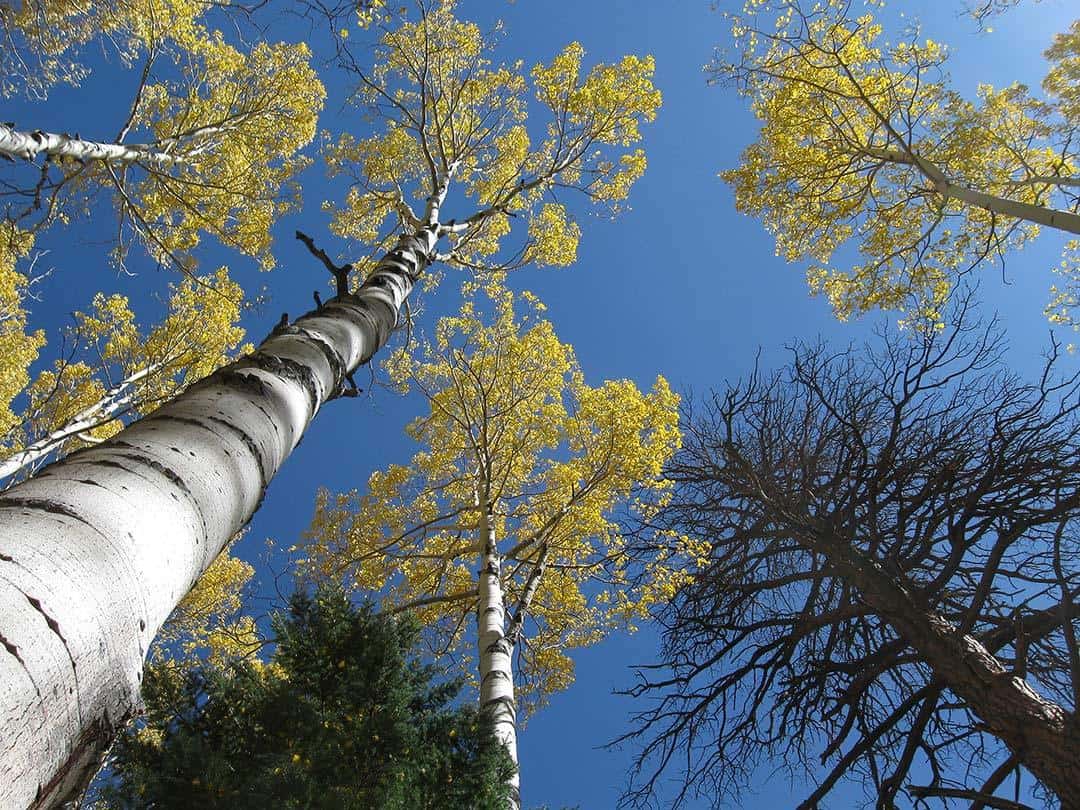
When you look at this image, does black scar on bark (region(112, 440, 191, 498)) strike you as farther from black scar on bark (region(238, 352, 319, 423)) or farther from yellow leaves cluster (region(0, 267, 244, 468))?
yellow leaves cluster (region(0, 267, 244, 468))

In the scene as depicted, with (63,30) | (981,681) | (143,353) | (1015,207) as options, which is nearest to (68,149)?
(63,30)

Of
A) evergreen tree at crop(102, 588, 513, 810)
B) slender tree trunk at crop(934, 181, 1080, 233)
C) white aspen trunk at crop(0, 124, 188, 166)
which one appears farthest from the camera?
white aspen trunk at crop(0, 124, 188, 166)

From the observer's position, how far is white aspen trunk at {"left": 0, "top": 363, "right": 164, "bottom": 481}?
6.30 meters

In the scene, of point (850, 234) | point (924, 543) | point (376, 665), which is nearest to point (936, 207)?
point (850, 234)

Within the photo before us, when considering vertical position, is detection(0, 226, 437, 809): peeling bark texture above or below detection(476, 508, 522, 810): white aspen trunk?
below

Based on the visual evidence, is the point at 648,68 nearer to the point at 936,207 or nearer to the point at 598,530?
the point at 936,207

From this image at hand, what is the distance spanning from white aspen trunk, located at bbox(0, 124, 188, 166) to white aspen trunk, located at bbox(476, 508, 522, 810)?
4.87 meters

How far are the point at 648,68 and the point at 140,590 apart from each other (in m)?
9.85

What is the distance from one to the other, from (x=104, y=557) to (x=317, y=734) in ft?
8.29

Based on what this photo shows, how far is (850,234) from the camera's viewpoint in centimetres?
733

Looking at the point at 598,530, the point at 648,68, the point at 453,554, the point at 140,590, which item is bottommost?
the point at 140,590

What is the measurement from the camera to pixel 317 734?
2980 millimetres

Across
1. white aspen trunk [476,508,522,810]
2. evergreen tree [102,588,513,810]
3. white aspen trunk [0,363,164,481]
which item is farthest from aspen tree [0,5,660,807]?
white aspen trunk [0,363,164,481]

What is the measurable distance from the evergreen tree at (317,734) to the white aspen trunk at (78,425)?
14.2ft
